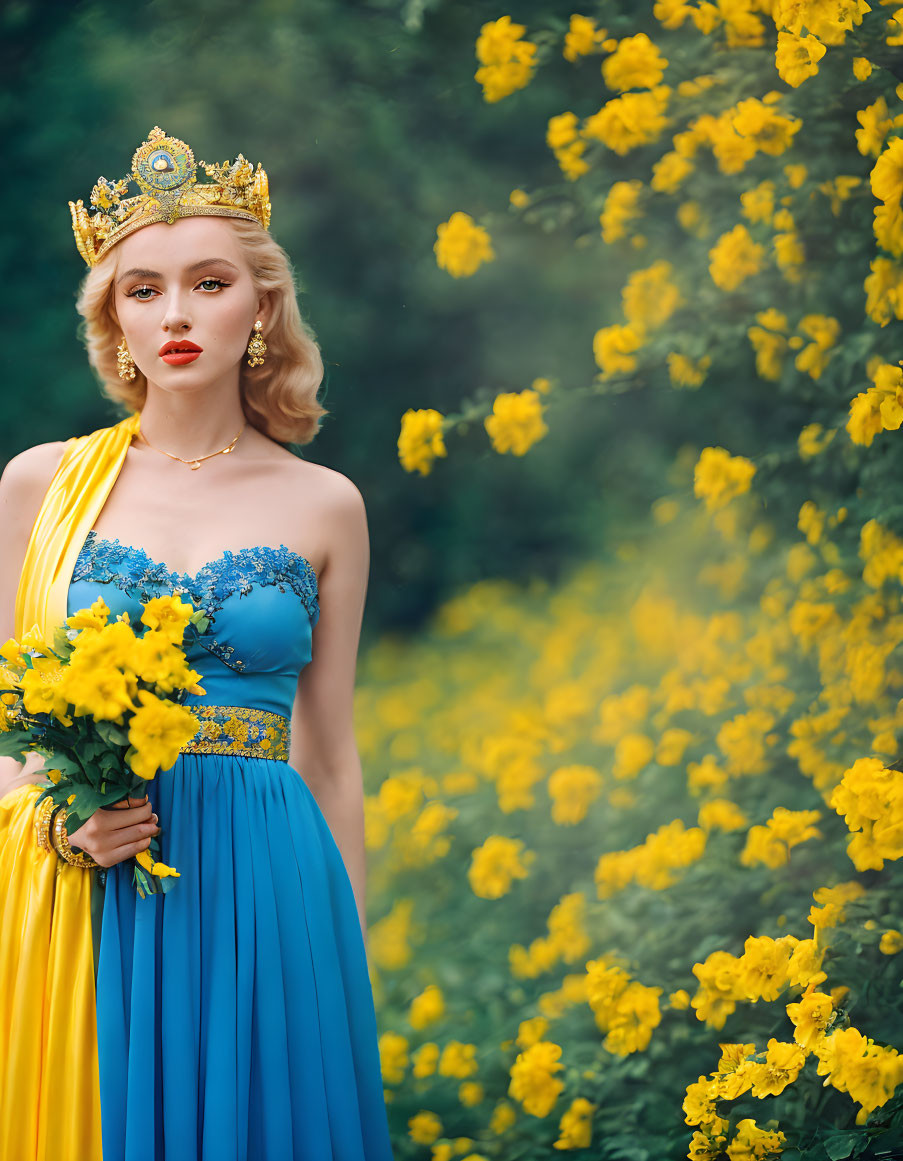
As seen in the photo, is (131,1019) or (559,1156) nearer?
(131,1019)

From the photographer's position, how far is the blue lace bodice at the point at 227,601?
160 centimetres

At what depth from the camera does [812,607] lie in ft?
7.98

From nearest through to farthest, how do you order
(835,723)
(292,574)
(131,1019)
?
1. (131,1019)
2. (292,574)
3. (835,723)

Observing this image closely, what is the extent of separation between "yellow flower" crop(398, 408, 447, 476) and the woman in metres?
0.70

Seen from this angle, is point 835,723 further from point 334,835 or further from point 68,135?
point 68,135

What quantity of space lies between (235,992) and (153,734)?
14.5 inches

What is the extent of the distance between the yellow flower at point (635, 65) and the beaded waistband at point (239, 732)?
148 cm

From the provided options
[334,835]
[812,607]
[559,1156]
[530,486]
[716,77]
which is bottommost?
[559,1156]

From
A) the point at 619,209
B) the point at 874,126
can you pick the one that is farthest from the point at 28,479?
the point at 874,126

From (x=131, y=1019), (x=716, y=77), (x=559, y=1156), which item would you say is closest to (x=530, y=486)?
(x=716, y=77)

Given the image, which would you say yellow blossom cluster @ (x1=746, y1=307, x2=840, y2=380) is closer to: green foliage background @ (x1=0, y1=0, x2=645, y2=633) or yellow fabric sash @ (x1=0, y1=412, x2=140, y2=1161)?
green foliage background @ (x1=0, y1=0, x2=645, y2=633)

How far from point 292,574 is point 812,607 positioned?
1136 millimetres

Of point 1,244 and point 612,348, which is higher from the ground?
point 1,244

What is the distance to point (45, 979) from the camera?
1524mm
